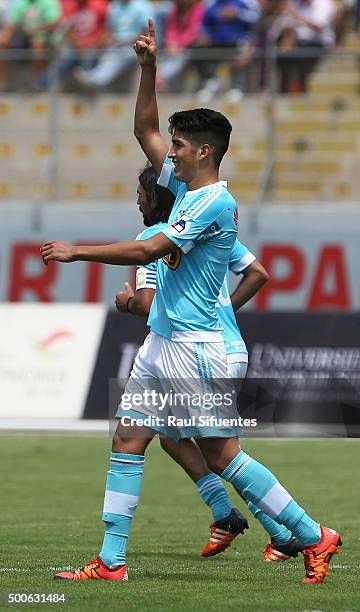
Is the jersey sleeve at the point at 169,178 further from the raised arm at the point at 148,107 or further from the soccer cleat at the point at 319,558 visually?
the soccer cleat at the point at 319,558

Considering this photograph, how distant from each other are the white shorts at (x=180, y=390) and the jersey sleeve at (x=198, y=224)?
1.80 ft

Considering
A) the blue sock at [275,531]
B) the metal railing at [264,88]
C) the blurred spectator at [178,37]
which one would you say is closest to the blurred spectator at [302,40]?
the metal railing at [264,88]

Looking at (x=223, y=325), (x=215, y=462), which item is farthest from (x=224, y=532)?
(x=215, y=462)

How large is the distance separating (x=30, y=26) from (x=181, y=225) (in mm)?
14027

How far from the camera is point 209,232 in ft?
22.6

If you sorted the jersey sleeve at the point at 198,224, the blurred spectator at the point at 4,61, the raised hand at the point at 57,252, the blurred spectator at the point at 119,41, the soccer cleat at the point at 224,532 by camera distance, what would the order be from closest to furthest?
the raised hand at the point at 57,252 < the jersey sleeve at the point at 198,224 < the soccer cleat at the point at 224,532 < the blurred spectator at the point at 119,41 < the blurred spectator at the point at 4,61

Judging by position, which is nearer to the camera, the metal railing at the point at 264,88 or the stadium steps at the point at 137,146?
the metal railing at the point at 264,88

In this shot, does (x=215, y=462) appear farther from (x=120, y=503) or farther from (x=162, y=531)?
(x=162, y=531)

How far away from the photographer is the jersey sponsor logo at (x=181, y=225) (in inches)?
266

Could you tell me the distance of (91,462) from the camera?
46.7 feet

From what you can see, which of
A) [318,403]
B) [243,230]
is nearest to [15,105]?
[243,230]

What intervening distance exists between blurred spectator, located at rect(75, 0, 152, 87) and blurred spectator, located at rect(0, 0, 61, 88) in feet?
2.55

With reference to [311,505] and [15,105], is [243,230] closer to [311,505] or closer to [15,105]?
[15,105]

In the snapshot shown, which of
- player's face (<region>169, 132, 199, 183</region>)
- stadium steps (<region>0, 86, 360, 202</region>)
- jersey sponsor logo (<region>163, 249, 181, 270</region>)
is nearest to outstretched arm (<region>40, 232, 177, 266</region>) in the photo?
jersey sponsor logo (<region>163, 249, 181, 270</region>)
